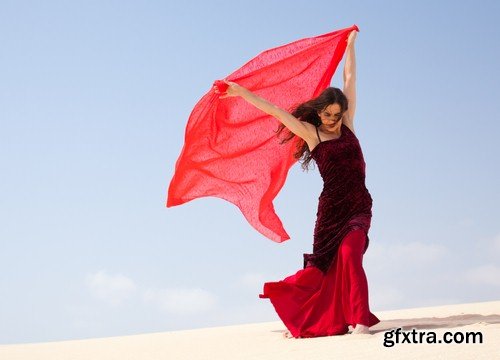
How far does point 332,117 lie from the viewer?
7699 mm

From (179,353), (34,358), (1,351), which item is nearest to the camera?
(179,353)

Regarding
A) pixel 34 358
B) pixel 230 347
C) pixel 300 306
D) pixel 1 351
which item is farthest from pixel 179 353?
pixel 1 351

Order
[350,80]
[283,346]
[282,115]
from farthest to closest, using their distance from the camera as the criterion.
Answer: [350,80]
[282,115]
[283,346]

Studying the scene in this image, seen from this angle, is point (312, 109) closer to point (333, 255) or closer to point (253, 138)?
point (253, 138)

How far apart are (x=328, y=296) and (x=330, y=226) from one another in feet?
2.33

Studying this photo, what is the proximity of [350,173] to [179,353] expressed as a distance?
8.02ft

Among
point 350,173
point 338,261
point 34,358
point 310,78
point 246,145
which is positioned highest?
point 310,78

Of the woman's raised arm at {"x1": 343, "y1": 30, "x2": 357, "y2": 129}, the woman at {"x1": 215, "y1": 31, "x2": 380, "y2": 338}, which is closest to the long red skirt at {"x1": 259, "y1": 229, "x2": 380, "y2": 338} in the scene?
the woman at {"x1": 215, "y1": 31, "x2": 380, "y2": 338}

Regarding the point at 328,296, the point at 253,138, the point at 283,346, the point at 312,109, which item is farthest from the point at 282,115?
the point at 283,346

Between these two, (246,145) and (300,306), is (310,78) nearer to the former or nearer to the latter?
(246,145)

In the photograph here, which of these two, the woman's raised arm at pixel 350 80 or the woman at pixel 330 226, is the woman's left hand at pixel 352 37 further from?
the woman at pixel 330 226

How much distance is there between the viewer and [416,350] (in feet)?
18.2

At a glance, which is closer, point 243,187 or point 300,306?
point 300,306

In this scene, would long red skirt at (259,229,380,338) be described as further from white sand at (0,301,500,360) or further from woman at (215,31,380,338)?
white sand at (0,301,500,360)
